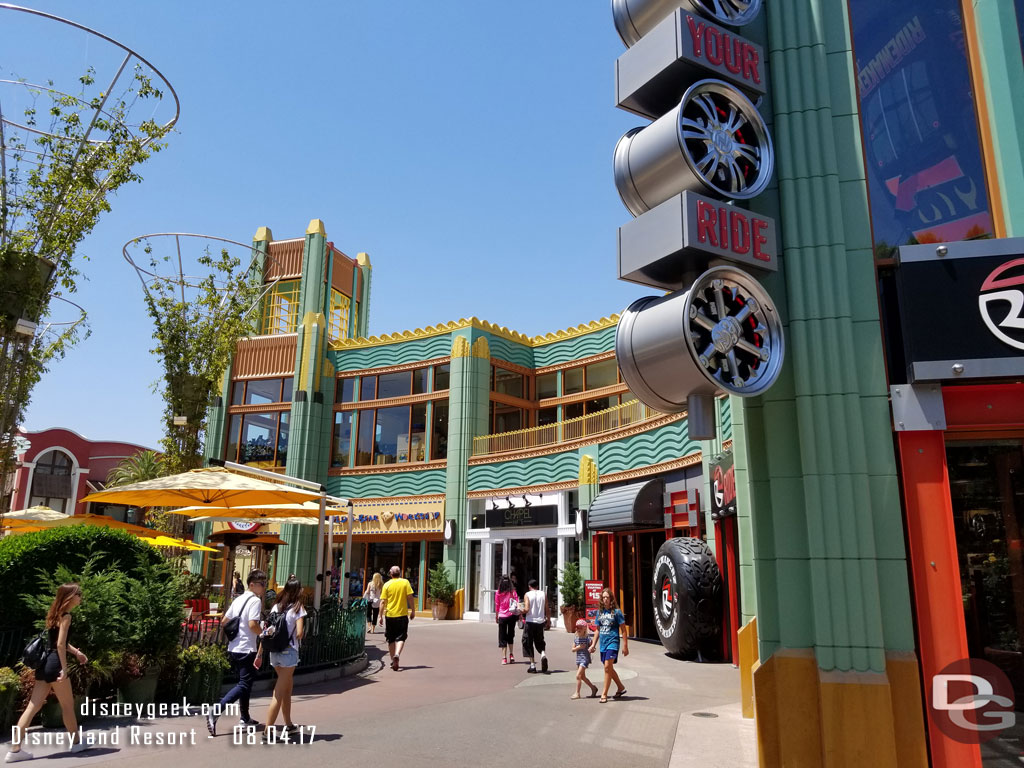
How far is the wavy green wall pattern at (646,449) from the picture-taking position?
17891 millimetres

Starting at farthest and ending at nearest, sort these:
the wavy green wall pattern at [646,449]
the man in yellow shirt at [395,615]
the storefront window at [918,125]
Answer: the wavy green wall pattern at [646,449] → the man in yellow shirt at [395,615] → the storefront window at [918,125]

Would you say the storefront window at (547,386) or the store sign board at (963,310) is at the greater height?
the storefront window at (547,386)

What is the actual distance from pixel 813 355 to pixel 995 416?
167 centimetres

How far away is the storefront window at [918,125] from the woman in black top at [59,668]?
29.6ft

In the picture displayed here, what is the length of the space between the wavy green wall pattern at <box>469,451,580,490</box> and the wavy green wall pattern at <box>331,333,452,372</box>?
5.24 m

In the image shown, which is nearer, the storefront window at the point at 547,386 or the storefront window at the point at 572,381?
the storefront window at the point at 572,381

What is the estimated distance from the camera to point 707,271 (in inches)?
250

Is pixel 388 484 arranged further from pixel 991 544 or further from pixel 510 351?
pixel 991 544

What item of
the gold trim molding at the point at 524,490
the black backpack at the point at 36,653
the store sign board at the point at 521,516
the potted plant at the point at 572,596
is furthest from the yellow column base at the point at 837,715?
the store sign board at the point at 521,516

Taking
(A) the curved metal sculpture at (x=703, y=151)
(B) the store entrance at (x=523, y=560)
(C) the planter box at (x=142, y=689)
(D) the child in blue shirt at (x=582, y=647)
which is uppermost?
(A) the curved metal sculpture at (x=703, y=151)

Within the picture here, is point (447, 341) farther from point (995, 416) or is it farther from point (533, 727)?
point (995, 416)

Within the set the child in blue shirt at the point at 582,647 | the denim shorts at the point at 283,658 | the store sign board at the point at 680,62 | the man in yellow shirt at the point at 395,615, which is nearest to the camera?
the store sign board at the point at 680,62

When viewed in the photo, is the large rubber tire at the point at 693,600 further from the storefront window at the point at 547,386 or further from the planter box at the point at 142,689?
the storefront window at the point at 547,386

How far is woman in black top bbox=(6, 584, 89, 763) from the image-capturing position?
7.48 m
